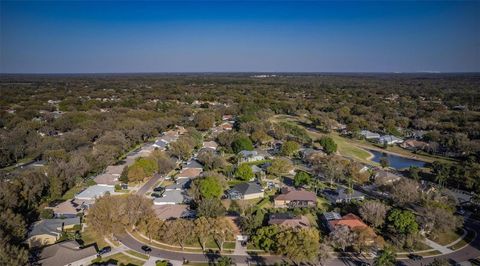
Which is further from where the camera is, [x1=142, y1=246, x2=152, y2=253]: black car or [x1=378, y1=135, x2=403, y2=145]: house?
[x1=378, y1=135, x2=403, y2=145]: house

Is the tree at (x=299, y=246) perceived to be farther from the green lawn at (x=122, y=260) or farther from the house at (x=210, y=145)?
the house at (x=210, y=145)

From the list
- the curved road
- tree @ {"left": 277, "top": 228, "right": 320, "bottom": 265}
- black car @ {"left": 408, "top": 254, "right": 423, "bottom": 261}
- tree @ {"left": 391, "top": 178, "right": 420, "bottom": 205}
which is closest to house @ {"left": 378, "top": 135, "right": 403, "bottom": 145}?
tree @ {"left": 391, "top": 178, "right": 420, "bottom": 205}

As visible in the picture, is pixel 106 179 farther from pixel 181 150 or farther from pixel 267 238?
pixel 267 238

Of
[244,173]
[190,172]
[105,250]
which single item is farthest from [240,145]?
[105,250]

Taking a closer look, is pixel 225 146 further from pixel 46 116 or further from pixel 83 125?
pixel 46 116

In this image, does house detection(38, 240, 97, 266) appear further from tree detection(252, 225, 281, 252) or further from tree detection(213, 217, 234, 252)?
tree detection(252, 225, 281, 252)

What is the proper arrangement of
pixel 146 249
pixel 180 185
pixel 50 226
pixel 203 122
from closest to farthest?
1. pixel 146 249
2. pixel 50 226
3. pixel 180 185
4. pixel 203 122

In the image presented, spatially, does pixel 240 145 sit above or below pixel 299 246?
above
